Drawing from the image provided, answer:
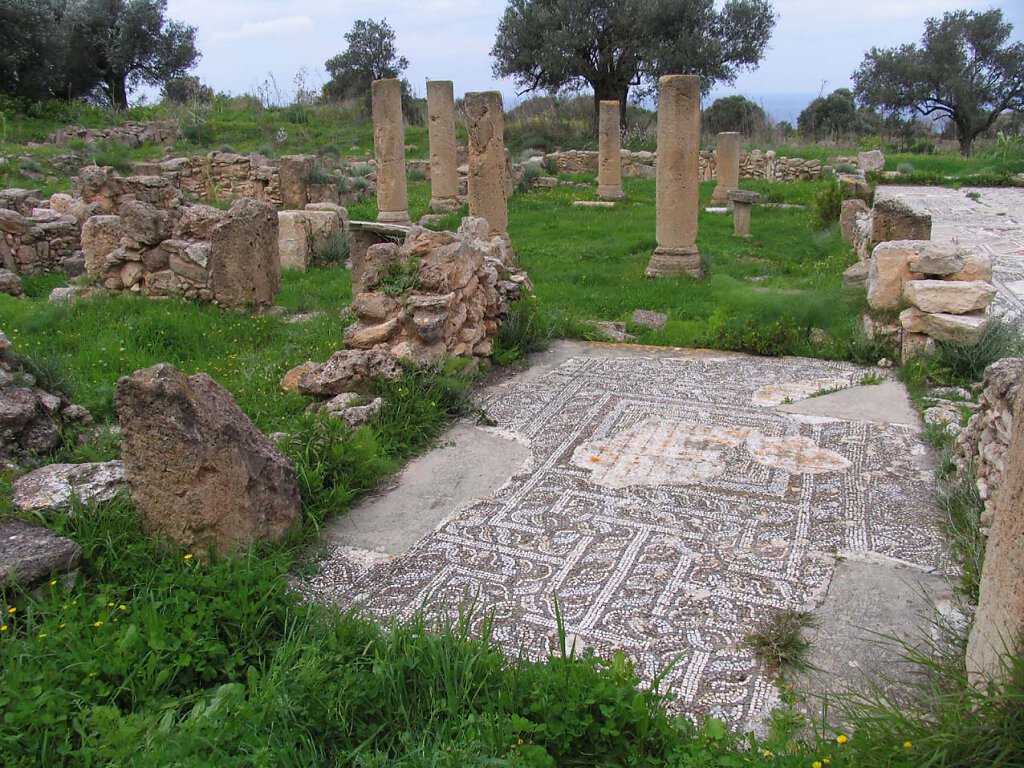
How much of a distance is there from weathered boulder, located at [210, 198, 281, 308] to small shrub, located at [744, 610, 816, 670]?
22.8 feet

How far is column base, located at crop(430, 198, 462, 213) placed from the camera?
1659cm

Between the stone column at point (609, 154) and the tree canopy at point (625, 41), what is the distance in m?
9.69

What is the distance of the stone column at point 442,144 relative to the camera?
16.2 m

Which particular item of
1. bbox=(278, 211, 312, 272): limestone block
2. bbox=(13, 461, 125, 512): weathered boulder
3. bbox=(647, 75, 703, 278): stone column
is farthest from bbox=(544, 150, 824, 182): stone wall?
bbox=(13, 461, 125, 512): weathered boulder

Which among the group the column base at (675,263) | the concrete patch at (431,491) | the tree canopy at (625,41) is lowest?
the concrete patch at (431,491)

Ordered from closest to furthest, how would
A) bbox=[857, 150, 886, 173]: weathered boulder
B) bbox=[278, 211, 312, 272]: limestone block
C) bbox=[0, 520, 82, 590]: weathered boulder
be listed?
bbox=[0, 520, 82, 590]: weathered boulder → bbox=[278, 211, 312, 272]: limestone block → bbox=[857, 150, 886, 173]: weathered boulder

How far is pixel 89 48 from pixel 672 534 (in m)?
32.4

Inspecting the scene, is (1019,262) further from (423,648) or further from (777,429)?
(423,648)

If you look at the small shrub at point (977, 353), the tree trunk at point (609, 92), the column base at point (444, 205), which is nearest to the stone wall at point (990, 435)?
the small shrub at point (977, 353)

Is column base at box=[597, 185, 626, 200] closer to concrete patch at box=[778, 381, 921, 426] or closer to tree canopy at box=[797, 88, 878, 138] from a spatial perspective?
concrete patch at box=[778, 381, 921, 426]

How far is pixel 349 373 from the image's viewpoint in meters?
6.06

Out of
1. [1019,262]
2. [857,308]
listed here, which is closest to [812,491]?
[857,308]

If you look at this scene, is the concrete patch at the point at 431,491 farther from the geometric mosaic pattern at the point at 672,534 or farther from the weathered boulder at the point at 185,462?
the weathered boulder at the point at 185,462

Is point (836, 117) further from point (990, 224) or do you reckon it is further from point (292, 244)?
point (292, 244)
